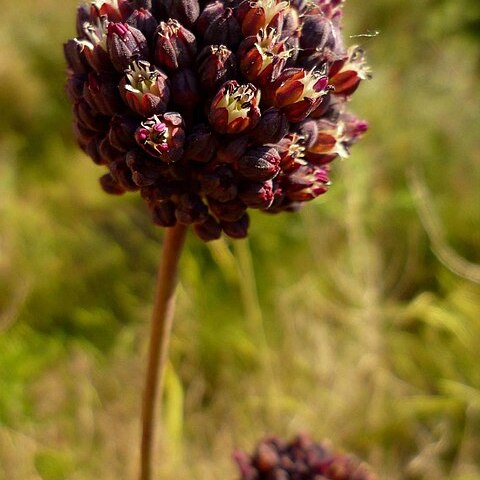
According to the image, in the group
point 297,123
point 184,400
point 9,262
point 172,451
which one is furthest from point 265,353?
point 297,123

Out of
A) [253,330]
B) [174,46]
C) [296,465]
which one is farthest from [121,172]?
[253,330]

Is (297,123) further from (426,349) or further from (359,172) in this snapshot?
(426,349)

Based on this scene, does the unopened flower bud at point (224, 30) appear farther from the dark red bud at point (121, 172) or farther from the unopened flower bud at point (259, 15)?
the dark red bud at point (121, 172)

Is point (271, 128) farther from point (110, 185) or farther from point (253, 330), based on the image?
point (253, 330)

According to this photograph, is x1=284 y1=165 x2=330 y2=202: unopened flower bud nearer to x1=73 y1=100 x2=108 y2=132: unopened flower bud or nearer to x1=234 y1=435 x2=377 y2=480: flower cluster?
x1=73 y1=100 x2=108 y2=132: unopened flower bud

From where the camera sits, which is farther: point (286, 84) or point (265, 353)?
point (265, 353)
